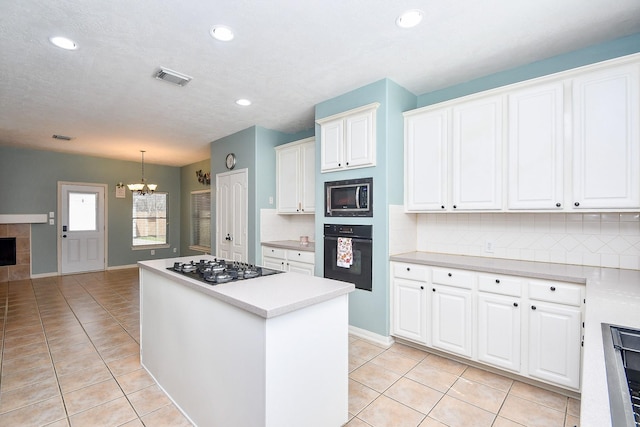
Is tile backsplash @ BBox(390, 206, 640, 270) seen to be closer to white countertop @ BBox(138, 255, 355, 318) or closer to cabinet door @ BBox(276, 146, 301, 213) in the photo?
white countertop @ BBox(138, 255, 355, 318)

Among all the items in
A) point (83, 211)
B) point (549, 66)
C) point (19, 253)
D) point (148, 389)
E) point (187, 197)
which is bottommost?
point (148, 389)

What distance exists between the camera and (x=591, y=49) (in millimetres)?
2479

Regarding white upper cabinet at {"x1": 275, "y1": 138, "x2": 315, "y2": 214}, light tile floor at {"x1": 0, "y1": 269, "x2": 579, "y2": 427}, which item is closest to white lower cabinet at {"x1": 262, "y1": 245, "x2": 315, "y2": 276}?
white upper cabinet at {"x1": 275, "y1": 138, "x2": 315, "y2": 214}

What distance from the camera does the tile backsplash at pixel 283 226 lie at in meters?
4.60

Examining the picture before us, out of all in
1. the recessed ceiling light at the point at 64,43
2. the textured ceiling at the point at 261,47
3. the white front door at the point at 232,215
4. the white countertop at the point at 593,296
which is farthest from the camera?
the white front door at the point at 232,215

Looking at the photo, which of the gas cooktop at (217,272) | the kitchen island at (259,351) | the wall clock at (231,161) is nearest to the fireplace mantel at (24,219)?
the wall clock at (231,161)

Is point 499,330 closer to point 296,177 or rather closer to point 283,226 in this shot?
point 296,177

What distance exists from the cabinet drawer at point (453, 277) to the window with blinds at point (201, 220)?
5612mm

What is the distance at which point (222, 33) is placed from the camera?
7.39 ft

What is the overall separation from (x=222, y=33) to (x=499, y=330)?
3110mm

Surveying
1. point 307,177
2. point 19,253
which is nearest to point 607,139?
point 307,177

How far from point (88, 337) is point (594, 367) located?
417 cm

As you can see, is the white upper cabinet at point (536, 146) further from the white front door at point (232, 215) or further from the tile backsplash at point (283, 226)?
the white front door at point (232, 215)

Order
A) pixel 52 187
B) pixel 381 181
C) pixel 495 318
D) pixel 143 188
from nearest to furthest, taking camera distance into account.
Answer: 1. pixel 495 318
2. pixel 381 181
3. pixel 52 187
4. pixel 143 188
